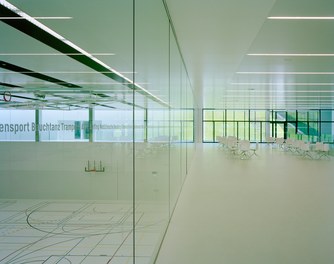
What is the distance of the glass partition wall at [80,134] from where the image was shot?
4.03 ft

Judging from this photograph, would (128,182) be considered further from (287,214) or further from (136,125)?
(287,214)

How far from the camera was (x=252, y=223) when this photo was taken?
156 inches

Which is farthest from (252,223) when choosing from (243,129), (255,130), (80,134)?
(255,130)

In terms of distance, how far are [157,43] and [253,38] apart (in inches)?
108

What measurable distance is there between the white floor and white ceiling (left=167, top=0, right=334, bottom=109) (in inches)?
125

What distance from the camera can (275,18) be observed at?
422cm

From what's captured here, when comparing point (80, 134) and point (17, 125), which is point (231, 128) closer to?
point (80, 134)

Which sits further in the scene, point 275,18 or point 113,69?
point 275,18

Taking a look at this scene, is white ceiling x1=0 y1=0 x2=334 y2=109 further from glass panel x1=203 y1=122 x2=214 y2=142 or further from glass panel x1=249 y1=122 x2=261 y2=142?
glass panel x1=249 y1=122 x2=261 y2=142

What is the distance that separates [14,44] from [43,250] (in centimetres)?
135

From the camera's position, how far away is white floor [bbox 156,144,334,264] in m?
2.96

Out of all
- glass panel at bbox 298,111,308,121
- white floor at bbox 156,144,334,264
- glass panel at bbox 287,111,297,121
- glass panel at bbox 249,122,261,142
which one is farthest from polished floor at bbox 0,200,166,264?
glass panel at bbox 298,111,308,121

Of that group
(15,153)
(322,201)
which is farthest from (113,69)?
(322,201)

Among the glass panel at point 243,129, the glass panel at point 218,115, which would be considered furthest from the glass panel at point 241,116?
the glass panel at point 218,115
